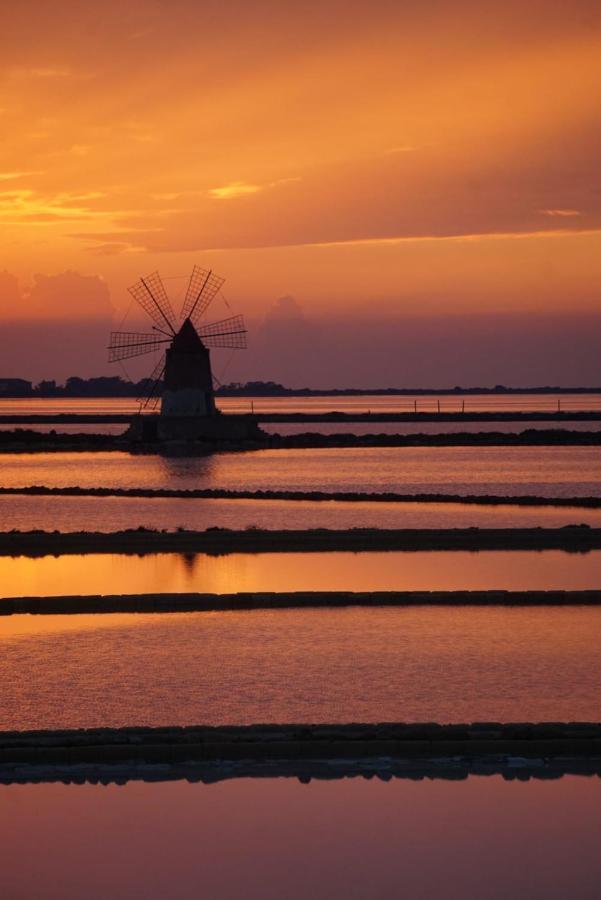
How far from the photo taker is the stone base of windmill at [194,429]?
4112cm

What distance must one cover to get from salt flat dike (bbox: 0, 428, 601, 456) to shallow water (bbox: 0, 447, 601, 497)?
1.17 m

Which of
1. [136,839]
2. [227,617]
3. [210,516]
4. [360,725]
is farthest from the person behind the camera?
[210,516]

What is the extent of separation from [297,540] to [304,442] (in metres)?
32.0

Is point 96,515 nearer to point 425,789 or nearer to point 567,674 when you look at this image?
point 567,674

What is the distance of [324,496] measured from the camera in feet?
75.4

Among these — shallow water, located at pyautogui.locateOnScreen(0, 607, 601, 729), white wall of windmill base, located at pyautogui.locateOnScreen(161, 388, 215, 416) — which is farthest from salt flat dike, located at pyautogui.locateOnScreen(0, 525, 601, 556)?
white wall of windmill base, located at pyautogui.locateOnScreen(161, 388, 215, 416)

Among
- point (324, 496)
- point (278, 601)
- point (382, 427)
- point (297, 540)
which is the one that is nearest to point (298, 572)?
point (278, 601)

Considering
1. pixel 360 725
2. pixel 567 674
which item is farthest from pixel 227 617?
pixel 360 725

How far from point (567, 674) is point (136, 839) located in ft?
12.3

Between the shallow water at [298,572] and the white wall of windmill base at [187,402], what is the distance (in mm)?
25300

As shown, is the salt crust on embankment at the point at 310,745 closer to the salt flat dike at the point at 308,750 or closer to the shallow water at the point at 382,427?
the salt flat dike at the point at 308,750

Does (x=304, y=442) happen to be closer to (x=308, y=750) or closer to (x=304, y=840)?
(x=308, y=750)

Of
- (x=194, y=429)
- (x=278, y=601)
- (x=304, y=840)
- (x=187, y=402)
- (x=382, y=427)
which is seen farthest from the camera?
(x=382, y=427)

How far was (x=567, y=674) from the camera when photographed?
→ 327 inches
